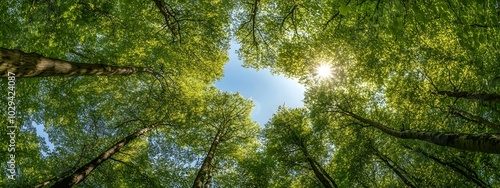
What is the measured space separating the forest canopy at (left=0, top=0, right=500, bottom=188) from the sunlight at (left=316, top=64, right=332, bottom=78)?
0.08 meters

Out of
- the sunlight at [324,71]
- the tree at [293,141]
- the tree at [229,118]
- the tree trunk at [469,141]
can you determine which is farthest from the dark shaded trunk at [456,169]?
the tree at [229,118]

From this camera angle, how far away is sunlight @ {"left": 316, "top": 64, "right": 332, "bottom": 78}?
14359 mm

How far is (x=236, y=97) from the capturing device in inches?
822

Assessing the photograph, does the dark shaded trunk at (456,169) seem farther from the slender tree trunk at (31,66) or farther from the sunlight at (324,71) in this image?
the slender tree trunk at (31,66)

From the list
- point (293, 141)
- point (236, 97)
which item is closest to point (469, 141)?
point (293, 141)

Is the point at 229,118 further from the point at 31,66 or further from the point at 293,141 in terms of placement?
the point at 31,66

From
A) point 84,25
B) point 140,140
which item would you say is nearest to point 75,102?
point 140,140

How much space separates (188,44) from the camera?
12.7 metres

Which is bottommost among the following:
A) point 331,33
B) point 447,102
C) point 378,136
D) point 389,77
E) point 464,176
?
point 464,176

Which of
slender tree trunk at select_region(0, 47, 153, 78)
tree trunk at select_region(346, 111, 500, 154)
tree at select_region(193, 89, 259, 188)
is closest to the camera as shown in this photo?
tree trunk at select_region(346, 111, 500, 154)

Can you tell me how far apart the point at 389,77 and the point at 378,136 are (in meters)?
3.49

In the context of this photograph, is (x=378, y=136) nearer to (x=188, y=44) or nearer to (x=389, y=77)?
(x=389, y=77)

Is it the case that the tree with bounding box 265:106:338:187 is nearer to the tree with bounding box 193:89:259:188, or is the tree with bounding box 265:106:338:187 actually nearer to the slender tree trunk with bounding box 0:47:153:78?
the tree with bounding box 193:89:259:188

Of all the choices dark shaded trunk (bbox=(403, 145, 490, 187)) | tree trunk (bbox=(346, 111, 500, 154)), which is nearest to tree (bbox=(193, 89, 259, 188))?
dark shaded trunk (bbox=(403, 145, 490, 187))
